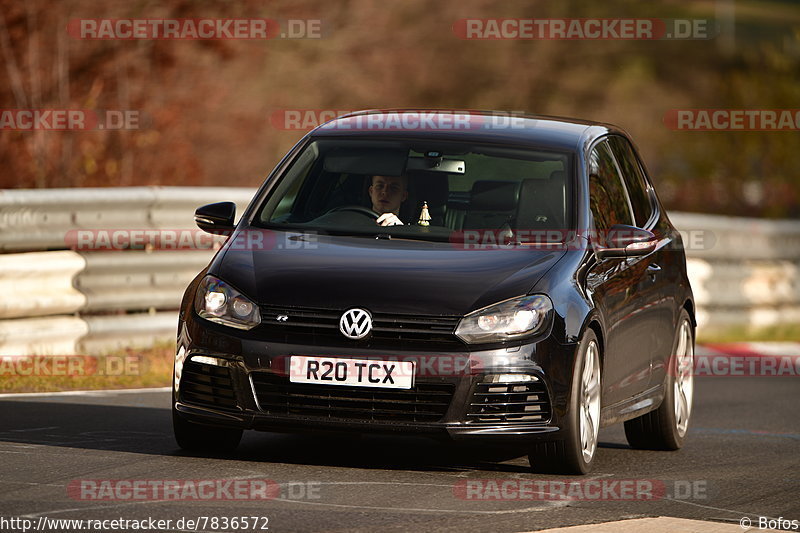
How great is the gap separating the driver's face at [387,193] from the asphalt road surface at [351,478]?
1.26m

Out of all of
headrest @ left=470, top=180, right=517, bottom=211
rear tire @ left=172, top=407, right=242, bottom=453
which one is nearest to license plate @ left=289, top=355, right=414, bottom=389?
rear tire @ left=172, top=407, right=242, bottom=453

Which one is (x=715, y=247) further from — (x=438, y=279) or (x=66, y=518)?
(x=66, y=518)

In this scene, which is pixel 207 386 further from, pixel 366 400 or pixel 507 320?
pixel 507 320

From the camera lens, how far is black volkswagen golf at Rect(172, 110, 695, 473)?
7.61 metres

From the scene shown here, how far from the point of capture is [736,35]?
72.6 m

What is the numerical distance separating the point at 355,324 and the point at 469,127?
2.10 meters

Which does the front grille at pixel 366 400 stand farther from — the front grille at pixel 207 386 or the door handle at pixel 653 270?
the door handle at pixel 653 270

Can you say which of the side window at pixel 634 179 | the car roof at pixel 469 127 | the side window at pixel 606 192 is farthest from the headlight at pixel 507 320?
the side window at pixel 634 179

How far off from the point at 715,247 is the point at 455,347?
1045 centimetres

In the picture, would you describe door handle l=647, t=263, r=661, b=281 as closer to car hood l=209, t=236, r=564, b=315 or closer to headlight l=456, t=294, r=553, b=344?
car hood l=209, t=236, r=564, b=315

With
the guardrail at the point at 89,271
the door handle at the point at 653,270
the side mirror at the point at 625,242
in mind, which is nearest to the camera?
the side mirror at the point at 625,242

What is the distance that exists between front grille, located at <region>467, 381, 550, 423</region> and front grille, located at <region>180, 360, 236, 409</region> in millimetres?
1128

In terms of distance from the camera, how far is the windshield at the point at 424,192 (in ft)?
28.2

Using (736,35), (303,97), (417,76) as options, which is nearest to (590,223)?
(303,97)
